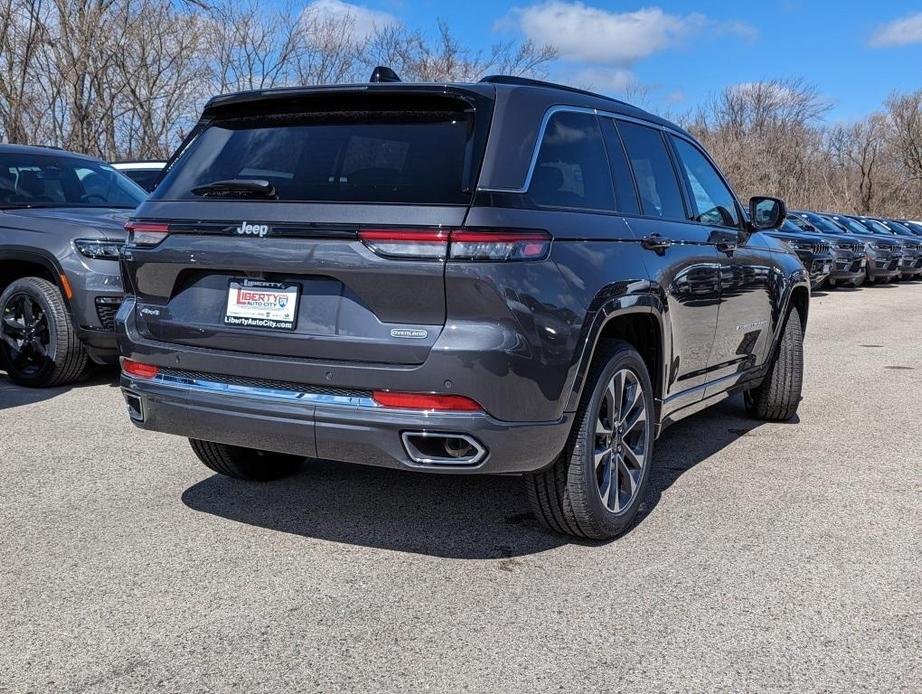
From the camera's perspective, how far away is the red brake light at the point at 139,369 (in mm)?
3797

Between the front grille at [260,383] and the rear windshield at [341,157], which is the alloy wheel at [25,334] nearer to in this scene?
the rear windshield at [341,157]

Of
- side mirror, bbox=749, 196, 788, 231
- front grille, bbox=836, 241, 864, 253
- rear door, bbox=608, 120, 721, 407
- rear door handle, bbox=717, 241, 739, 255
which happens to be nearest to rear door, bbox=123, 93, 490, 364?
rear door, bbox=608, 120, 721, 407

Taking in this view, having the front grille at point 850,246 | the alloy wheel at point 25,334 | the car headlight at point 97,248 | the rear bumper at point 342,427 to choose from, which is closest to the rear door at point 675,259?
the rear bumper at point 342,427

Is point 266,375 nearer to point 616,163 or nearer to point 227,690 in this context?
point 227,690

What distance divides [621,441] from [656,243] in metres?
0.92

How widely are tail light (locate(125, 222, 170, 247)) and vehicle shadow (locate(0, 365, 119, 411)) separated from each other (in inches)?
126

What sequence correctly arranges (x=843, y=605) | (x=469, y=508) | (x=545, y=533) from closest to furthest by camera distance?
(x=843, y=605)
(x=545, y=533)
(x=469, y=508)

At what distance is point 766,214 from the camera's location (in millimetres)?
5871

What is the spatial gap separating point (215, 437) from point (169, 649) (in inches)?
35.1

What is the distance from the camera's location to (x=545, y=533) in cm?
409

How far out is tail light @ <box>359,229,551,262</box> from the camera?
3201mm

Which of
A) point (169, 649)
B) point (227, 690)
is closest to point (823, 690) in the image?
point (227, 690)

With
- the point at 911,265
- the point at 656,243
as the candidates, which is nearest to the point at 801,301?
the point at 656,243

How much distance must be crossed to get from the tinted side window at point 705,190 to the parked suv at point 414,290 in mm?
925
